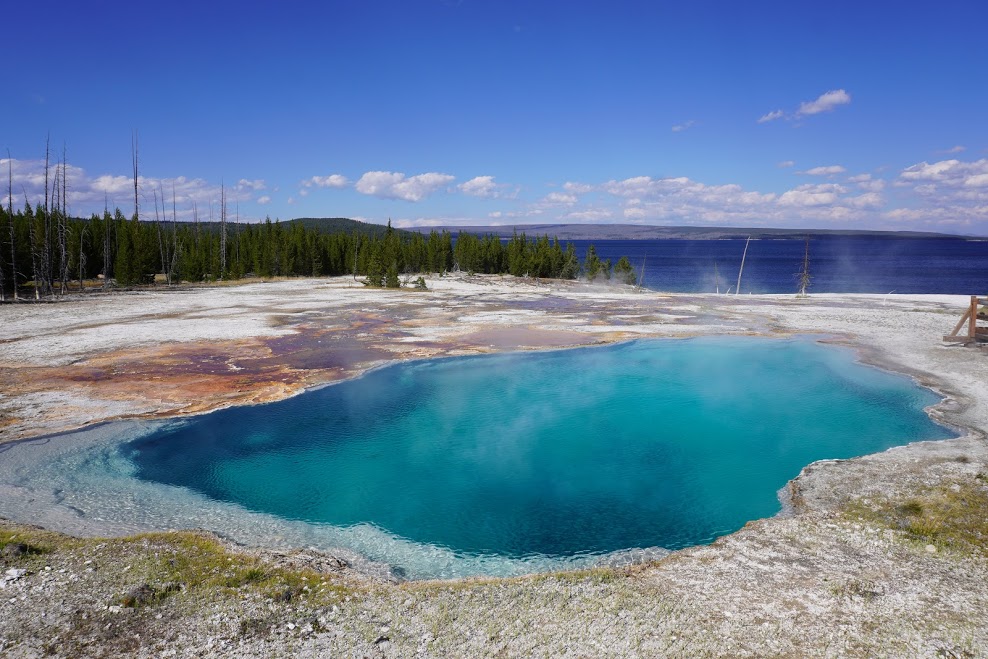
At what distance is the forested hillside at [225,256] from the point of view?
49188mm

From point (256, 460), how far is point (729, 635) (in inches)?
402

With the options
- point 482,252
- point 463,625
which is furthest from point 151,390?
point 482,252

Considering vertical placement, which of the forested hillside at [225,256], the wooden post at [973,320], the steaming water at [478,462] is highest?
the forested hillside at [225,256]

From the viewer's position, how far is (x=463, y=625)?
650 centimetres

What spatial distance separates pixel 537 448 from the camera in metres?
14.0

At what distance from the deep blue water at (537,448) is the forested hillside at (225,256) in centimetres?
3796

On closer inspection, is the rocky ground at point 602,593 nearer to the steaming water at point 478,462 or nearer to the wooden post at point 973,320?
the steaming water at point 478,462

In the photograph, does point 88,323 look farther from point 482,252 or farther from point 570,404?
point 482,252

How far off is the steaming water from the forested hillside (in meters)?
37.9

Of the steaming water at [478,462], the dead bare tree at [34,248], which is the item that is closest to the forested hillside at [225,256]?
the dead bare tree at [34,248]

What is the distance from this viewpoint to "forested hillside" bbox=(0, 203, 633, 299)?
161ft

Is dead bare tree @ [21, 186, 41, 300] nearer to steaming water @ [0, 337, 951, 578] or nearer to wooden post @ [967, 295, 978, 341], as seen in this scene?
steaming water @ [0, 337, 951, 578]

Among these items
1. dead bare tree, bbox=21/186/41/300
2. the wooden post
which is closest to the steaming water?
the wooden post

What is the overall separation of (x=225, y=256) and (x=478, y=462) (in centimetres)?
6878
